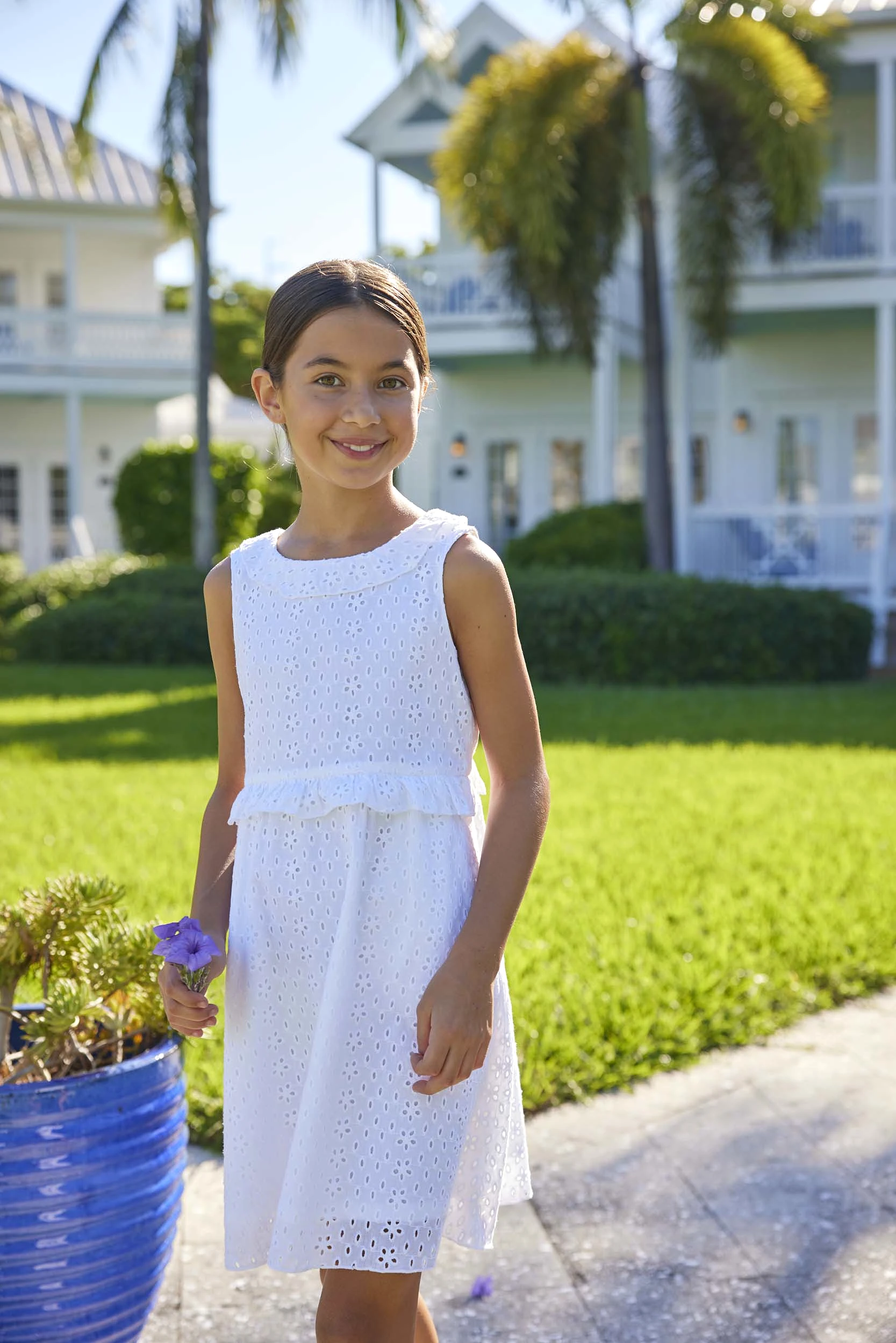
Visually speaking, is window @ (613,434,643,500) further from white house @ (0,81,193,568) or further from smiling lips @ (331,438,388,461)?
smiling lips @ (331,438,388,461)

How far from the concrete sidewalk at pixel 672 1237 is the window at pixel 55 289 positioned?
24156mm

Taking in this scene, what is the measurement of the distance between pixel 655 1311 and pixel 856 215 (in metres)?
16.1

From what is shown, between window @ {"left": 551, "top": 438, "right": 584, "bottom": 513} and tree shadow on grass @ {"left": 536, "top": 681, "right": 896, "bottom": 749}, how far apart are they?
9.51 m

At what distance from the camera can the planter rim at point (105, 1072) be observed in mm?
2160

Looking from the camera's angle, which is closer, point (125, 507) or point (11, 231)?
point (125, 507)

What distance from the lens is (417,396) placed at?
6.56 feet

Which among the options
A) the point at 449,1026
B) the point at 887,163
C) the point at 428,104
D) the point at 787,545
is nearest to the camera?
the point at 449,1026

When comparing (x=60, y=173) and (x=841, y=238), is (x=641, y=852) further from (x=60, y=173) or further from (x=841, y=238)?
(x=60, y=173)

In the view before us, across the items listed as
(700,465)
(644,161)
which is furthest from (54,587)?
(700,465)

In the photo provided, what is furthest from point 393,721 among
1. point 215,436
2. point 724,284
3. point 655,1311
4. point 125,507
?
point 215,436

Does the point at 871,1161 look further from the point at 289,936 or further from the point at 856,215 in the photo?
the point at 856,215

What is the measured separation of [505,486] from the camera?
21922mm

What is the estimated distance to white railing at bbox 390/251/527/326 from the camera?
1886 centimetres

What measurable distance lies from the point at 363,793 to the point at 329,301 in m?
0.64
